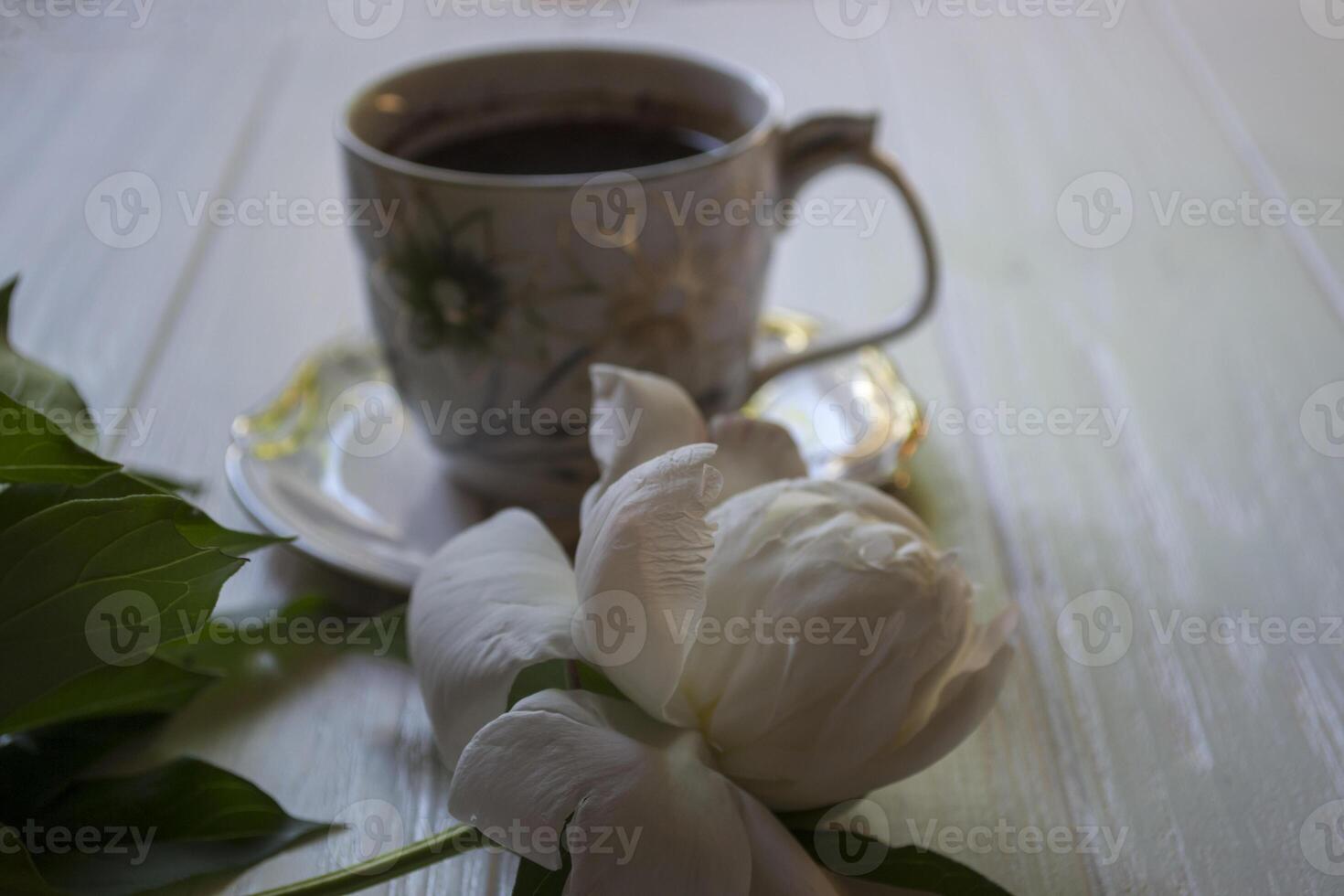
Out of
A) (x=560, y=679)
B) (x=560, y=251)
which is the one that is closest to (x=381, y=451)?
(x=560, y=251)

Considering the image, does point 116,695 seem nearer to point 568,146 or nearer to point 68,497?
point 68,497

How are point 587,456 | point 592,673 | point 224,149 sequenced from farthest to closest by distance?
point 224,149
point 587,456
point 592,673

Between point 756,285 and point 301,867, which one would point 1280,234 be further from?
point 301,867

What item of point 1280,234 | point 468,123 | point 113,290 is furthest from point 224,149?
point 1280,234

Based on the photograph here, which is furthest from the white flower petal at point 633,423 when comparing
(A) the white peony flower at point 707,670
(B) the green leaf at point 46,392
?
Result: (B) the green leaf at point 46,392

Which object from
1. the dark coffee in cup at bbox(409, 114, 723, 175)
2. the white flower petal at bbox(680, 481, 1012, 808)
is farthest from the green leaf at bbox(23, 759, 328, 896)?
the dark coffee in cup at bbox(409, 114, 723, 175)
